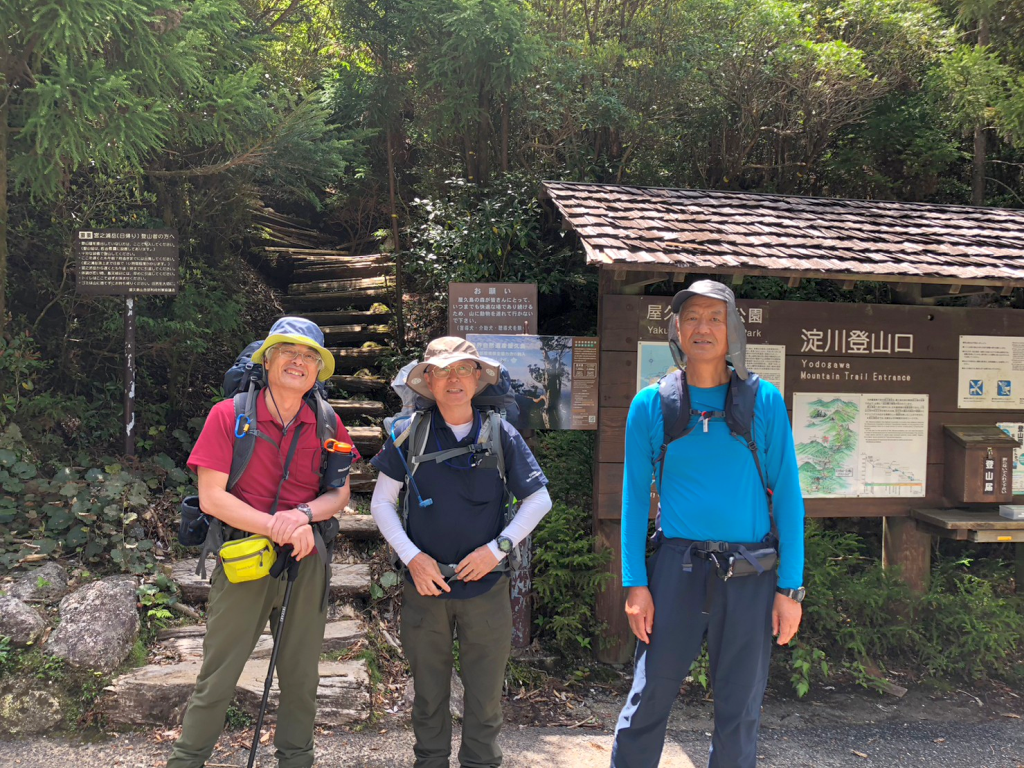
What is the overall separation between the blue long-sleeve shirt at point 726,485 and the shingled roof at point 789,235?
1584 mm

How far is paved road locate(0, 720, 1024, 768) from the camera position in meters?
3.69

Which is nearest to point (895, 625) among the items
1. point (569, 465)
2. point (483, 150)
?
point (569, 465)

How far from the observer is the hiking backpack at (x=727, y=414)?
277 cm

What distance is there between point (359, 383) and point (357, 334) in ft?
2.98

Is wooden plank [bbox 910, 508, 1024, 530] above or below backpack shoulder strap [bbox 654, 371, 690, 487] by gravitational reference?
below

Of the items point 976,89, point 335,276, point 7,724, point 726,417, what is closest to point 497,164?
point 335,276

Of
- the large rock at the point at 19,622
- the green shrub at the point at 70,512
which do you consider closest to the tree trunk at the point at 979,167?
the green shrub at the point at 70,512

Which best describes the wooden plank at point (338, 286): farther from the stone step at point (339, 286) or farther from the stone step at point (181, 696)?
the stone step at point (181, 696)

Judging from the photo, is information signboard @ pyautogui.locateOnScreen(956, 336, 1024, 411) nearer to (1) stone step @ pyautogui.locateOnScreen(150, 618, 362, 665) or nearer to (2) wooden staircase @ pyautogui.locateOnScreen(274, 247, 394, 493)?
(1) stone step @ pyautogui.locateOnScreen(150, 618, 362, 665)

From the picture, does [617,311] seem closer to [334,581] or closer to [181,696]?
[334,581]

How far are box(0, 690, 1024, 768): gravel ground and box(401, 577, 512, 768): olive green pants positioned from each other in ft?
2.42

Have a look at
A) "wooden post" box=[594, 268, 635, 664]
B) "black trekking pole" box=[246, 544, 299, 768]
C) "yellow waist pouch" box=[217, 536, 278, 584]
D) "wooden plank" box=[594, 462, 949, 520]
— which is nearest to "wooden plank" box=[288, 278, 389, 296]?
"wooden post" box=[594, 268, 635, 664]

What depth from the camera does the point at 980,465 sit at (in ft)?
16.4

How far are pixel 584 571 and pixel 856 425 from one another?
217 cm
